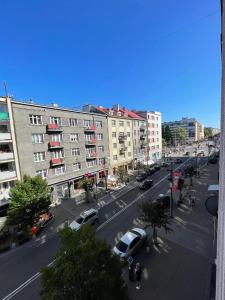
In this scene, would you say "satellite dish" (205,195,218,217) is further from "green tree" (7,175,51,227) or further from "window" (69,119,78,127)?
"window" (69,119,78,127)

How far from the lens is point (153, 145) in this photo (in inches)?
2657

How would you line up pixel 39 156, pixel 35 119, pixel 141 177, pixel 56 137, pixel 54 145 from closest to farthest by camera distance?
pixel 35 119 → pixel 39 156 → pixel 54 145 → pixel 56 137 → pixel 141 177

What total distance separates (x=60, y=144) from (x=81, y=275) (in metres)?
25.6

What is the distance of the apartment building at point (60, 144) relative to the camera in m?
Result: 26.9

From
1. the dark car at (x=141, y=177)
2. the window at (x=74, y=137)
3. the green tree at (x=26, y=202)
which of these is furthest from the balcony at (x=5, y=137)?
the dark car at (x=141, y=177)

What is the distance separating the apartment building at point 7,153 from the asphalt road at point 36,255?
8.49 meters

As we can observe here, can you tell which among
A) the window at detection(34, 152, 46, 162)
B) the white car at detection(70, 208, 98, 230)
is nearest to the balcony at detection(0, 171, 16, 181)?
the window at detection(34, 152, 46, 162)

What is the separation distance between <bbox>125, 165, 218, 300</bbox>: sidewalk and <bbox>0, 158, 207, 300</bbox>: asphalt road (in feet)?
15.2

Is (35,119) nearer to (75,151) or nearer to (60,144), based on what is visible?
(60,144)

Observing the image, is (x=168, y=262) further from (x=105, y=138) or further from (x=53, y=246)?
(x=105, y=138)

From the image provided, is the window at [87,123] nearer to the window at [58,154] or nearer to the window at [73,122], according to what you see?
the window at [73,122]

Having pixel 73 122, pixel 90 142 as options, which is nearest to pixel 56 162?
pixel 73 122

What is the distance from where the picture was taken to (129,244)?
50.2 feet

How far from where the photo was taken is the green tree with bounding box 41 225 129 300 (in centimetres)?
809
